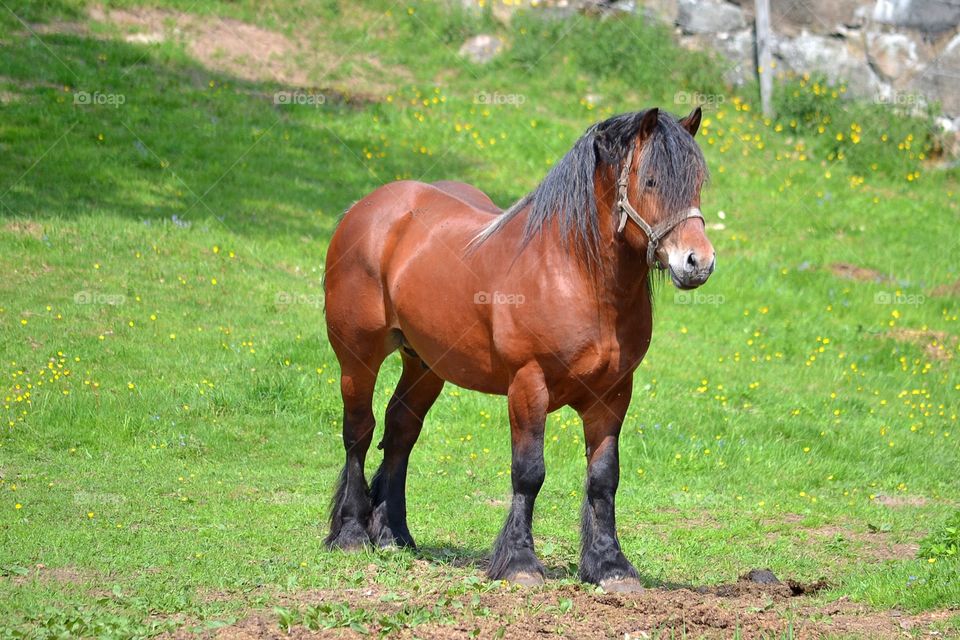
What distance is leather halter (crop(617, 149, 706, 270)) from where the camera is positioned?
18.5ft

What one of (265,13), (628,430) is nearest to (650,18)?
(265,13)

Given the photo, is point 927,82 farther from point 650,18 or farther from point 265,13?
point 265,13

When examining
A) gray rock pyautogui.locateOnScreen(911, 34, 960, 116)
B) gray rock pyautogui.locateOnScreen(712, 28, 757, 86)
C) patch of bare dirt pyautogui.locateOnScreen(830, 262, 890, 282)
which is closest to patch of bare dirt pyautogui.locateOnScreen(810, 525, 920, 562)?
patch of bare dirt pyautogui.locateOnScreen(830, 262, 890, 282)

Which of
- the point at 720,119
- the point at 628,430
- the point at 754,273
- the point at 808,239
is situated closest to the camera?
the point at 628,430

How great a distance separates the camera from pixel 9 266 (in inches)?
460

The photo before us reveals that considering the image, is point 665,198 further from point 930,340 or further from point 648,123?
point 930,340

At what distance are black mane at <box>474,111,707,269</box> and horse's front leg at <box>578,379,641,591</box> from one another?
2.69 feet

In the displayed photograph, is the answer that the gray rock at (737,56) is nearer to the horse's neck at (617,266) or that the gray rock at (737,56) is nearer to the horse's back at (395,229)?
the horse's back at (395,229)

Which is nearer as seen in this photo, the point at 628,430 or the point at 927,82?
the point at 628,430

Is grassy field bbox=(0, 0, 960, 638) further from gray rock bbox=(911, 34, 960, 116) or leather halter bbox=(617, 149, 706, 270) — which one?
leather halter bbox=(617, 149, 706, 270)

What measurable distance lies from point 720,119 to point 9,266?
10.9 m

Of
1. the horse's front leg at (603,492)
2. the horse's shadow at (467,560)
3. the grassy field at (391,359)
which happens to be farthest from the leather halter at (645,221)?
the horse's shadow at (467,560)

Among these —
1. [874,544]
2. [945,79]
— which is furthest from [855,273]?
[874,544]

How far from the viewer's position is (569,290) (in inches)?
239
